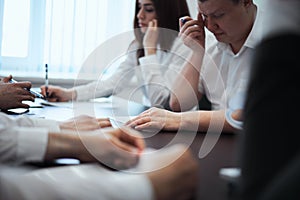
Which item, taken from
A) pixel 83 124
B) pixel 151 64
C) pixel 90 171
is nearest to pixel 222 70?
pixel 151 64

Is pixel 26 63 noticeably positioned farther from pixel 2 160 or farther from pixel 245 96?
pixel 245 96

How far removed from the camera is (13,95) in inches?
59.2

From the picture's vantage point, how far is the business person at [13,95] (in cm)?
148

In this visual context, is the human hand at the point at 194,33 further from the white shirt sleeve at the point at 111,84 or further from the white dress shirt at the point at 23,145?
the white dress shirt at the point at 23,145

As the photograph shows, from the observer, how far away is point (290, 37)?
1.33 ft

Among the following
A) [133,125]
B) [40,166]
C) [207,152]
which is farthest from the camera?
[133,125]

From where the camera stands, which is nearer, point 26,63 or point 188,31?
point 188,31

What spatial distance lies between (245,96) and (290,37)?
79mm

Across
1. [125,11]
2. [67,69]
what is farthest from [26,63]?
[125,11]

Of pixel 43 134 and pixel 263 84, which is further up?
pixel 263 84

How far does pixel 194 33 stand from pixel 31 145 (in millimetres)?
1205

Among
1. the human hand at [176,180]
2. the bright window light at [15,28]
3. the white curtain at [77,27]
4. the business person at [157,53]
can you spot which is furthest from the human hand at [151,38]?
the human hand at [176,180]

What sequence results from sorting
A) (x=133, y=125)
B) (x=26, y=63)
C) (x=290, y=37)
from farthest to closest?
(x=26, y=63), (x=133, y=125), (x=290, y=37)

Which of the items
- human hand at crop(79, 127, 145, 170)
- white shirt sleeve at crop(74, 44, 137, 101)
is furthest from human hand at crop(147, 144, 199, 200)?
white shirt sleeve at crop(74, 44, 137, 101)
